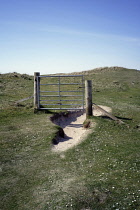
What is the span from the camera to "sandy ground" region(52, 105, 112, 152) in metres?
11.3

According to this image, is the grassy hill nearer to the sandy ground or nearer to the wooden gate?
the sandy ground

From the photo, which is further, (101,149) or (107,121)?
(107,121)

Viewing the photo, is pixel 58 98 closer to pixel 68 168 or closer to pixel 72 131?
pixel 72 131

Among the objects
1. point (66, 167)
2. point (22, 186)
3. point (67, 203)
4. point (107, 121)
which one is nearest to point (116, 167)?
point (66, 167)

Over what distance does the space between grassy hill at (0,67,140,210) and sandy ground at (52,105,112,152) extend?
1.54 ft

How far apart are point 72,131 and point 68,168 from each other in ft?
19.5

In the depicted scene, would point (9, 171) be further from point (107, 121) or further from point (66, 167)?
point (107, 121)

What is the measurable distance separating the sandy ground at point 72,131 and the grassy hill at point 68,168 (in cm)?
47

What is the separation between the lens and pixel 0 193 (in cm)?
703

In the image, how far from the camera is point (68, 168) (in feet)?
28.2

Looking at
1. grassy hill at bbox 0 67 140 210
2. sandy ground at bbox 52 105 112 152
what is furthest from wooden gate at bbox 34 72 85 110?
grassy hill at bbox 0 67 140 210

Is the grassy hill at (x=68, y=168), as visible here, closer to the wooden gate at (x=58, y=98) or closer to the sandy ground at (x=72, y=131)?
the sandy ground at (x=72, y=131)

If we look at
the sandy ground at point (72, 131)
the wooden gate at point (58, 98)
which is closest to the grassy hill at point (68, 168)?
the sandy ground at point (72, 131)

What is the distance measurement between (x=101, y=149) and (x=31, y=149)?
3.02 meters
